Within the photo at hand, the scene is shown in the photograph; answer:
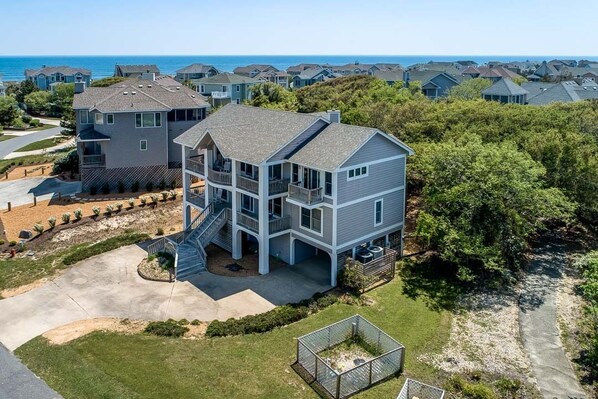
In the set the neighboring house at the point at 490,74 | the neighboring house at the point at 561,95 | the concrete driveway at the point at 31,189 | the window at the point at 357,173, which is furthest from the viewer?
the neighboring house at the point at 490,74

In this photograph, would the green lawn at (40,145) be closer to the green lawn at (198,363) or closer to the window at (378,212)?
the green lawn at (198,363)

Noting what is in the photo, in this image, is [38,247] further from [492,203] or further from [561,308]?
[561,308]

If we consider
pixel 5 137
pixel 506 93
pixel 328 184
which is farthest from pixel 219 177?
pixel 506 93

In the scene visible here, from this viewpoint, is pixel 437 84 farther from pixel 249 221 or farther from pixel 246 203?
pixel 249 221

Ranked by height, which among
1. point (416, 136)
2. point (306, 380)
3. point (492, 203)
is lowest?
point (306, 380)

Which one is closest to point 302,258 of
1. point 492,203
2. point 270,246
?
point 270,246

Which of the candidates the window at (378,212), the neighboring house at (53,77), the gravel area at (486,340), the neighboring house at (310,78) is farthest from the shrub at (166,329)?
the neighboring house at (53,77)

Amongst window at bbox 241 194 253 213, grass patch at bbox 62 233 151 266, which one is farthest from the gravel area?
grass patch at bbox 62 233 151 266
